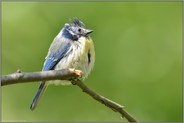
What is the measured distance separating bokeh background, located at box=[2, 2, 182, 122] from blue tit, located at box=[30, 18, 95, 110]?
569mm

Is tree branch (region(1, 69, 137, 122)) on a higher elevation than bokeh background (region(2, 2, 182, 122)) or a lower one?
higher

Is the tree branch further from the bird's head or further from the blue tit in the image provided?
the bird's head

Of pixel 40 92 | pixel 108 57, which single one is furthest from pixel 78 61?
pixel 108 57

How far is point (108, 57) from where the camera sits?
170 inches

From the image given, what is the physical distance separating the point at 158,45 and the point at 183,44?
24 centimetres

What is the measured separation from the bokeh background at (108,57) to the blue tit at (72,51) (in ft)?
1.87

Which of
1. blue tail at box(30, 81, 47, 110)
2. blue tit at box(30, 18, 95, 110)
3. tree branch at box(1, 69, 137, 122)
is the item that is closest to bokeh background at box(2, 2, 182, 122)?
blue tail at box(30, 81, 47, 110)

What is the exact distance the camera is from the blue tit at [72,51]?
3.49 metres

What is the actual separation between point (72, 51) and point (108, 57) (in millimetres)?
844

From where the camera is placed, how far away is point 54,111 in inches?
165

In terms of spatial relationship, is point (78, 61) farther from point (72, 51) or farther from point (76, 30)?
point (76, 30)

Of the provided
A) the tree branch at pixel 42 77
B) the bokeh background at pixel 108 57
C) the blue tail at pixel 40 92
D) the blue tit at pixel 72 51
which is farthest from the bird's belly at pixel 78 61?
the tree branch at pixel 42 77

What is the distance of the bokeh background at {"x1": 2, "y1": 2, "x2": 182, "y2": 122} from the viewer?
163 inches

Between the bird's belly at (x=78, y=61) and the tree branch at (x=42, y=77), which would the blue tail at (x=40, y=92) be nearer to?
the bird's belly at (x=78, y=61)
